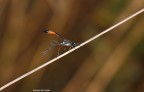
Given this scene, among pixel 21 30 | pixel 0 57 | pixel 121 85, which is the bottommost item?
pixel 121 85

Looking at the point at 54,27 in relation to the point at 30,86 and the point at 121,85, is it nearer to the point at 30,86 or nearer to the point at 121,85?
the point at 30,86

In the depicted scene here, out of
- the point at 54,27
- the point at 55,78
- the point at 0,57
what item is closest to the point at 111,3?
the point at 54,27

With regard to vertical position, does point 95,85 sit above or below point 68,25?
below

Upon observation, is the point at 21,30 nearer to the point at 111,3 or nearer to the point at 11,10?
the point at 11,10

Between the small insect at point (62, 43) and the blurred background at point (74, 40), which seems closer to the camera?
the small insect at point (62, 43)

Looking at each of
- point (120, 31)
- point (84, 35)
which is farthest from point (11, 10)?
point (120, 31)

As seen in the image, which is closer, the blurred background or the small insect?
the small insect
